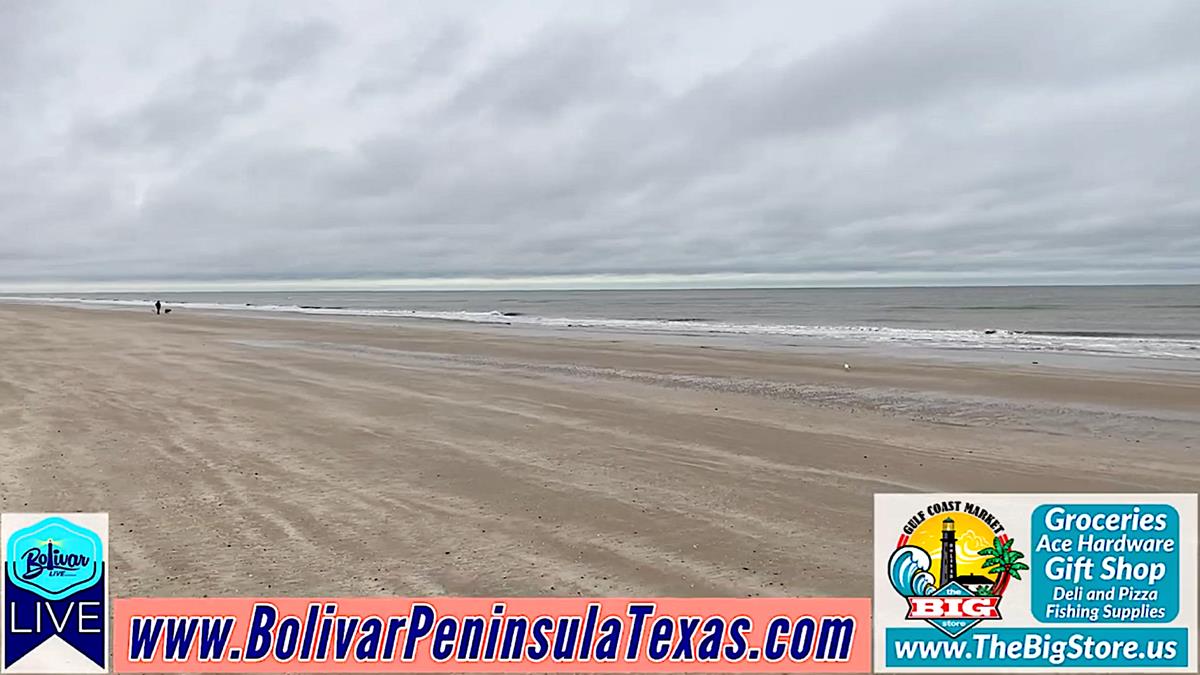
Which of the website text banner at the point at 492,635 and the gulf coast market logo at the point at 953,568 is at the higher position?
the gulf coast market logo at the point at 953,568

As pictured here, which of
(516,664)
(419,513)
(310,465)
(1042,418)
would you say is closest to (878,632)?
(516,664)

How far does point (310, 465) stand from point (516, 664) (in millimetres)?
4269

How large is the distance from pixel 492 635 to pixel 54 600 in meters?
2.30

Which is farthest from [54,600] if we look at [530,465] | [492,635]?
[530,465]

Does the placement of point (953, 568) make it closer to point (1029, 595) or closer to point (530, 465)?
point (1029, 595)

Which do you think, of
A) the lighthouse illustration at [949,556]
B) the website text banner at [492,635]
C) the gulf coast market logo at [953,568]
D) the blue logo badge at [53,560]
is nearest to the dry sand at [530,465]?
the website text banner at [492,635]

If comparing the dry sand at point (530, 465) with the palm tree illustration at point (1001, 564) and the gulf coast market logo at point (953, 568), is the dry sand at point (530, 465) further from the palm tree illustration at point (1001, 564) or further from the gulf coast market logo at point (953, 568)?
the palm tree illustration at point (1001, 564)

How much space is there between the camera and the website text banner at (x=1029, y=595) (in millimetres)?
3570

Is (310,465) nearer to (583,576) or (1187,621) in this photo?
(583,576)

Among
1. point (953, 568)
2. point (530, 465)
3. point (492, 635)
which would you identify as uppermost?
point (953, 568)

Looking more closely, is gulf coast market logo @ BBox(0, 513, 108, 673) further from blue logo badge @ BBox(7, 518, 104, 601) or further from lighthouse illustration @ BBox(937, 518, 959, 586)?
lighthouse illustration @ BBox(937, 518, 959, 586)

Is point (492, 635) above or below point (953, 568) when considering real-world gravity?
below

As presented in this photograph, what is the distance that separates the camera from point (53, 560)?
392 cm

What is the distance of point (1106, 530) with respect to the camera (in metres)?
4.06
